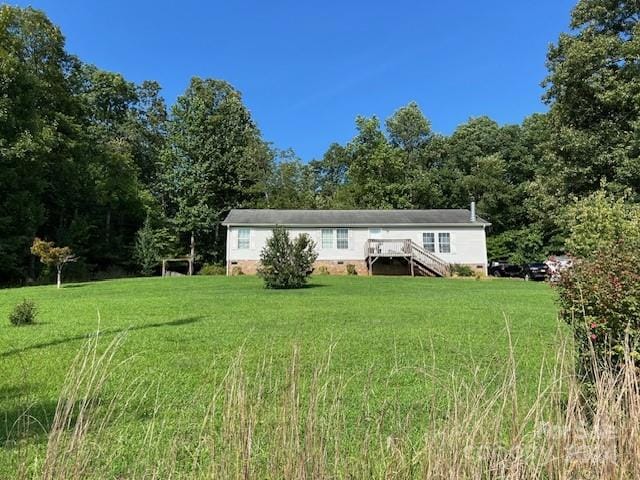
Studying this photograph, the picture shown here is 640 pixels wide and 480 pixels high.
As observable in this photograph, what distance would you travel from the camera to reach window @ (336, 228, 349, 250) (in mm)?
27812

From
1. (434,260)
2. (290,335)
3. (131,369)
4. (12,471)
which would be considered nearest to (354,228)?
(434,260)

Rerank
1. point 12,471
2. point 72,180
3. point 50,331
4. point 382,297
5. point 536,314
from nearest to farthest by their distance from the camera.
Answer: point 12,471 < point 50,331 < point 536,314 < point 382,297 < point 72,180

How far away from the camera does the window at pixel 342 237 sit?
1095 inches

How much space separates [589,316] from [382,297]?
10.3 metres

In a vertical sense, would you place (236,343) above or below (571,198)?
below

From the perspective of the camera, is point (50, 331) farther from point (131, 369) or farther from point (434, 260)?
point (434, 260)

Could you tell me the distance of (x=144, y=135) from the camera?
40000 millimetres

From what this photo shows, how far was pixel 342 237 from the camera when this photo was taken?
27.8 meters

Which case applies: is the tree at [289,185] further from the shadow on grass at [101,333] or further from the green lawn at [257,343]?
the shadow on grass at [101,333]

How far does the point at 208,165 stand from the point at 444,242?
17975 mm

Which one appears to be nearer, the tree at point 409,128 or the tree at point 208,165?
the tree at point 208,165

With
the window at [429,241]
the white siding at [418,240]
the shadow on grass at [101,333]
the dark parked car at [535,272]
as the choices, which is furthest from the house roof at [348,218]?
the shadow on grass at [101,333]

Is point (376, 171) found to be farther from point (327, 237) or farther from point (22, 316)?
point (22, 316)

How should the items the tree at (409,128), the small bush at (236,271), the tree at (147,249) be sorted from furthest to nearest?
the tree at (409,128)
the tree at (147,249)
the small bush at (236,271)
